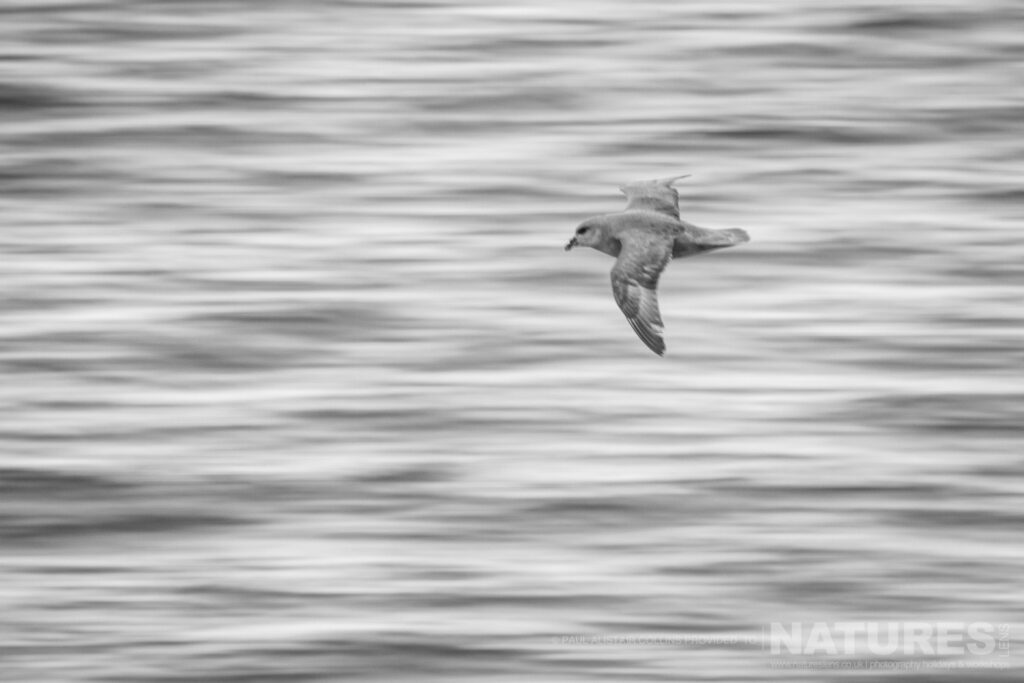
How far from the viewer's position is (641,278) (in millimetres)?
8602

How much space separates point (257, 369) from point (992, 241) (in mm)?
4456

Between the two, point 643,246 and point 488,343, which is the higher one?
point 643,246

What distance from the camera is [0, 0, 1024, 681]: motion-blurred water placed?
28.0 ft

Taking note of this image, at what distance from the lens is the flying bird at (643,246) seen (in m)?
8.50

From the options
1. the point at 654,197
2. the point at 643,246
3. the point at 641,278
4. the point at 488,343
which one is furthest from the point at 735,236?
the point at 488,343

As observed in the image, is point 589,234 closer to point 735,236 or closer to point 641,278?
point 641,278

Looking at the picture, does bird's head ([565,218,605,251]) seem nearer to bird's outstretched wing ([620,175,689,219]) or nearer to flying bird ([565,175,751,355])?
flying bird ([565,175,751,355])

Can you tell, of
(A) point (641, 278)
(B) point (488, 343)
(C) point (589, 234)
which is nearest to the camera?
(A) point (641, 278)

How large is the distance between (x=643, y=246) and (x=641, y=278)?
0.24 meters

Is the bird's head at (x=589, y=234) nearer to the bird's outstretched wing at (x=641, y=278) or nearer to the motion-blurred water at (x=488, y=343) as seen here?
the bird's outstretched wing at (x=641, y=278)

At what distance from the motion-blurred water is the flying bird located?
1.07 metres

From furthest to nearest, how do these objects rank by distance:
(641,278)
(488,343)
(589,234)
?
1. (488,343)
2. (589,234)
3. (641,278)

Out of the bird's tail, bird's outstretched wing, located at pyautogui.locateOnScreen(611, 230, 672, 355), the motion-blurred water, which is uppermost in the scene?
the bird's tail

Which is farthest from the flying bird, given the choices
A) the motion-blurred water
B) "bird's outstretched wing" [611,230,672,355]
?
the motion-blurred water
